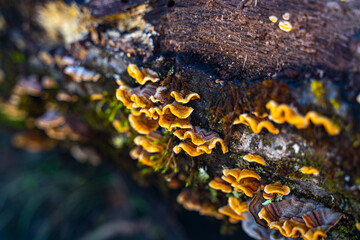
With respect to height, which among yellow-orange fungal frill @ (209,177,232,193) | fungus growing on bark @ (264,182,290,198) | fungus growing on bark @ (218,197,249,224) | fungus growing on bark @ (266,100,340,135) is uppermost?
fungus growing on bark @ (266,100,340,135)

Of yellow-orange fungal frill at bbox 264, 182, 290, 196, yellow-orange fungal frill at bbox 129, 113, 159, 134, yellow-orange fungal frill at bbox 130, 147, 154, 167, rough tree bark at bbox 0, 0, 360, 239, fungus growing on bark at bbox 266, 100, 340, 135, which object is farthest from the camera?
yellow-orange fungal frill at bbox 130, 147, 154, 167

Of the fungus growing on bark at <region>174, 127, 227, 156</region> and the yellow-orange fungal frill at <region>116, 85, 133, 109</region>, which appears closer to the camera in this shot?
the fungus growing on bark at <region>174, 127, 227, 156</region>

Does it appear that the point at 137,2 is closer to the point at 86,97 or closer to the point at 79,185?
the point at 86,97

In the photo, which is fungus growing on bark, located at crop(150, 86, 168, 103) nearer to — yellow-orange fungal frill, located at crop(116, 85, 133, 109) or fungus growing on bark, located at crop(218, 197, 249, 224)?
yellow-orange fungal frill, located at crop(116, 85, 133, 109)

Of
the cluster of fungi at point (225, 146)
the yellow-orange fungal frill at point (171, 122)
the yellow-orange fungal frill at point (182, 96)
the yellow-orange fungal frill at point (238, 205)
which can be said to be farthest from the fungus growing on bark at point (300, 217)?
the yellow-orange fungal frill at point (182, 96)

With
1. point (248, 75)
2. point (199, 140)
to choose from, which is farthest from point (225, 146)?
point (248, 75)

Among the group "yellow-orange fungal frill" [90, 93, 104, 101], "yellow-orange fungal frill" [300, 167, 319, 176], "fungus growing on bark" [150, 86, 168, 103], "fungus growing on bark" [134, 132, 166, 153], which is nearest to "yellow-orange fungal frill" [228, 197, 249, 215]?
"yellow-orange fungal frill" [300, 167, 319, 176]
